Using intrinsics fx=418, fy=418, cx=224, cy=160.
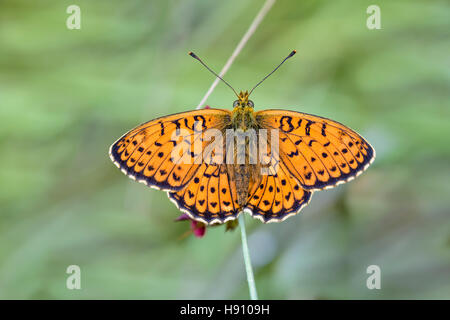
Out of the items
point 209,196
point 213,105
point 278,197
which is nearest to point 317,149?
point 278,197

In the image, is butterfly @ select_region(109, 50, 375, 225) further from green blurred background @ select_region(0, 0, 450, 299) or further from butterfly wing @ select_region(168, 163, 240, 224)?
green blurred background @ select_region(0, 0, 450, 299)

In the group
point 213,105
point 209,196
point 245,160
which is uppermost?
point 213,105

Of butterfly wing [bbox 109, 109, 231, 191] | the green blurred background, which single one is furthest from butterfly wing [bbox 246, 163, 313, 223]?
the green blurred background

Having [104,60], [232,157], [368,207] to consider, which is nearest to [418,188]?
[368,207]

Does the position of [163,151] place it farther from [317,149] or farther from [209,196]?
[317,149]

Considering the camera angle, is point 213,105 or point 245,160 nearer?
point 245,160
